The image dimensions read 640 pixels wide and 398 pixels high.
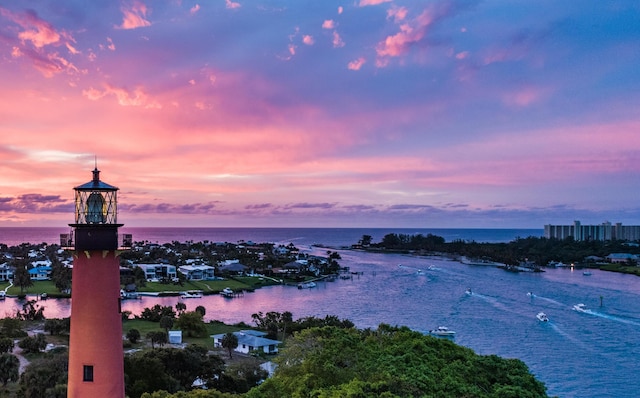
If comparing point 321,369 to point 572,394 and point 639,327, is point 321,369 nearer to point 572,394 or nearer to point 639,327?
point 572,394

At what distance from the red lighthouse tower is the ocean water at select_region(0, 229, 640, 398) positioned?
80.0ft

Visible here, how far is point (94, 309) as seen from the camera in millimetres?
9406

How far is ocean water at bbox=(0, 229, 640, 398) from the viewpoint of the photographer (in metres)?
31.2

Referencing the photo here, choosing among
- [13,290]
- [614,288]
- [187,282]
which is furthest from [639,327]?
[13,290]

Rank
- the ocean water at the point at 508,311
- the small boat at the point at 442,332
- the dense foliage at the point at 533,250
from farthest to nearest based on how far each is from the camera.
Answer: the dense foliage at the point at 533,250 → the small boat at the point at 442,332 → the ocean water at the point at 508,311

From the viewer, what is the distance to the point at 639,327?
137 feet

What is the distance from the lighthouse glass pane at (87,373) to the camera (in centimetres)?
931

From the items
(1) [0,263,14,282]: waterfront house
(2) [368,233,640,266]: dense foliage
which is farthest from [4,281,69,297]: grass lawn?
(2) [368,233,640,266]: dense foliage

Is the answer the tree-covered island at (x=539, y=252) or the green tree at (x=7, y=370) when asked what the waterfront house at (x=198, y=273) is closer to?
the green tree at (x=7, y=370)

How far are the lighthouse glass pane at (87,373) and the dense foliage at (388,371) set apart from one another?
3.71 metres

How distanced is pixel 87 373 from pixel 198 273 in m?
67.7

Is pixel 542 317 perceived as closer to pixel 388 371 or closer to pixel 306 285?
pixel 306 285

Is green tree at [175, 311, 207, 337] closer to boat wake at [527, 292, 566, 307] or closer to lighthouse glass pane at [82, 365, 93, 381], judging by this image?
lighthouse glass pane at [82, 365, 93, 381]

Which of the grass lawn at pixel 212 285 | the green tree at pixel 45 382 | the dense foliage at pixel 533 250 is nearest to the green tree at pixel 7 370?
the green tree at pixel 45 382
